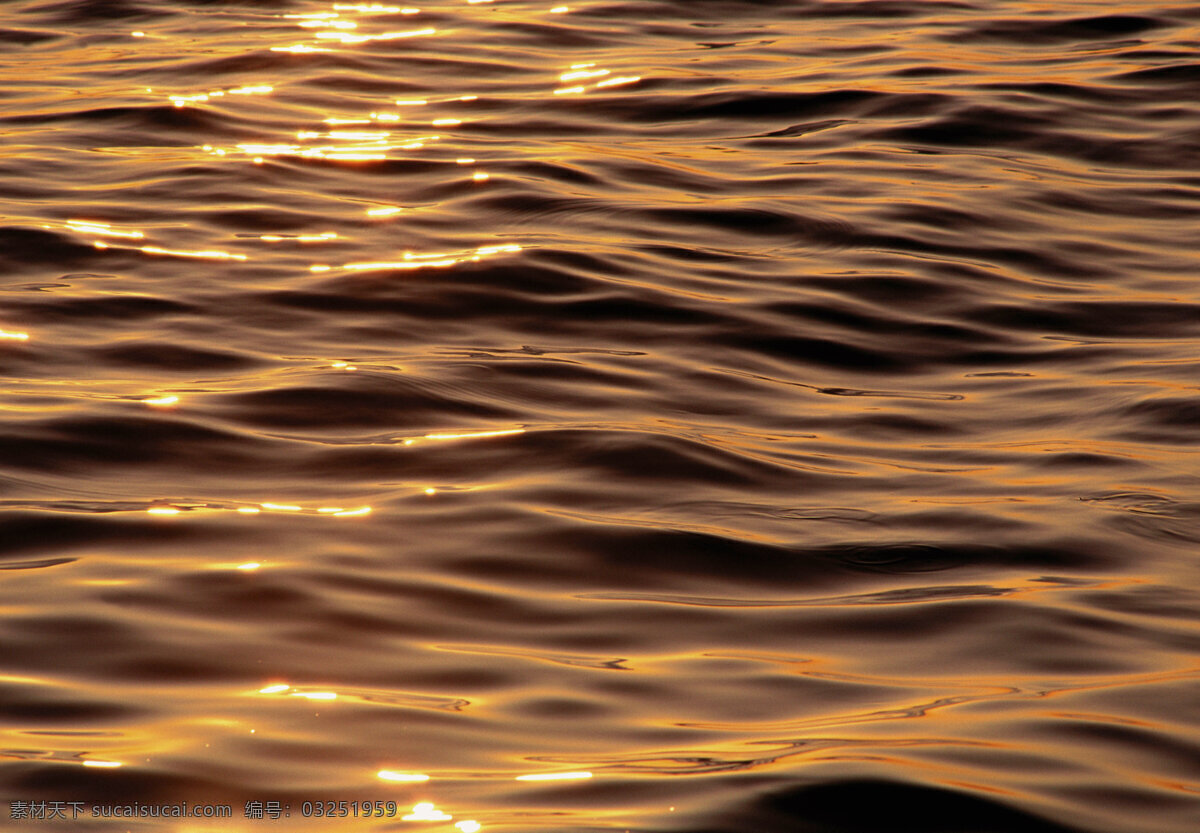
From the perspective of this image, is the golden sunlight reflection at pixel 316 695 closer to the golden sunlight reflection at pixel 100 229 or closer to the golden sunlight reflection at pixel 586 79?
the golden sunlight reflection at pixel 100 229

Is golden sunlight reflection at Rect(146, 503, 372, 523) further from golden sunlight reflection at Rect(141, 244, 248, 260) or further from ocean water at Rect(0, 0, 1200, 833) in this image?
golden sunlight reflection at Rect(141, 244, 248, 260)

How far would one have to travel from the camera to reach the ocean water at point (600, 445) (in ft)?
7.06

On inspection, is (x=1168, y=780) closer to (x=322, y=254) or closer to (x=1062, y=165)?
(x=322, y=254)

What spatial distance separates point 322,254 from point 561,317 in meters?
0.83

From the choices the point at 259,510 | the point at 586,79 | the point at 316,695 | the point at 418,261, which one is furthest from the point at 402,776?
the point at 586,79

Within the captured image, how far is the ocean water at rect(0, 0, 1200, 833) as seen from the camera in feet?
7.06

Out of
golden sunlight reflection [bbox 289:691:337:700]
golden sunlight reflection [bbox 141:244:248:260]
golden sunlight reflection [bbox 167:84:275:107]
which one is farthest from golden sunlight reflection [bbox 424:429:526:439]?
golden sunlight reflection [bbox 167:84:275:107]

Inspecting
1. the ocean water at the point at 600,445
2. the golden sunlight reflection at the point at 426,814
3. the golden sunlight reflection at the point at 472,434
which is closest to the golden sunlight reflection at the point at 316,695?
the ocean water at the point at 600,445

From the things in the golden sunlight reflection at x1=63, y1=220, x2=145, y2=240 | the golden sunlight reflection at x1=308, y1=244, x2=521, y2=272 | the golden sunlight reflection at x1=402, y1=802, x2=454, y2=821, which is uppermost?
the golden sunlight reflection at x1=63, y1=220, x2=145, y2=240

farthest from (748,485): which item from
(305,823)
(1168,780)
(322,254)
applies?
(322,254)

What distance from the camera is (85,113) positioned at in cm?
623

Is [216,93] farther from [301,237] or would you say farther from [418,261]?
[418,261]

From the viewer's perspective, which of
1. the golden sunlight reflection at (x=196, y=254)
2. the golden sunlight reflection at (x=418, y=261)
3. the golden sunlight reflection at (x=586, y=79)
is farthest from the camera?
the golden sunlight reflection at (x=586, y=79)

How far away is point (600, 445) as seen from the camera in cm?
340
